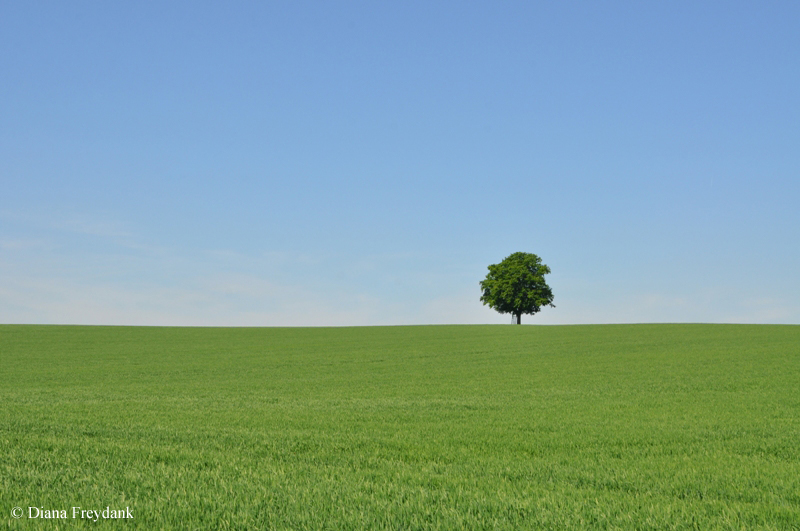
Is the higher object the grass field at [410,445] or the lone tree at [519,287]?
the lone tree at [519,287]

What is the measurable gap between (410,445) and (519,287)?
6573 cm

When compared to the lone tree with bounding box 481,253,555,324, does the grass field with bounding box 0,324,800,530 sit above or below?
below

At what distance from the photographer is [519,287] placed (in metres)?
73.9

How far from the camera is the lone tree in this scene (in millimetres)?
73375

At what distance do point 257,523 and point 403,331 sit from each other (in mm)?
47527

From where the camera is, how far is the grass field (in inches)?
224

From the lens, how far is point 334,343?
41.4 meters

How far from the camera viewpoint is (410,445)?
9.62m

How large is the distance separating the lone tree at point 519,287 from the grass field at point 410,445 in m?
45.4

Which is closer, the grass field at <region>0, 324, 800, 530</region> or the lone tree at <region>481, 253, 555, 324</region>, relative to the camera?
the grass field at <region>0, 324, 800, 530</region>

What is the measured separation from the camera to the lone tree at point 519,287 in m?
73.4

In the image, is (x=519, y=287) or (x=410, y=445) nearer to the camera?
(x=410, y=445)

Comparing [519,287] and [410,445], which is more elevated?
[519,287]

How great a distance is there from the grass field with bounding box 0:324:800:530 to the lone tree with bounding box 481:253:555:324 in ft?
149
